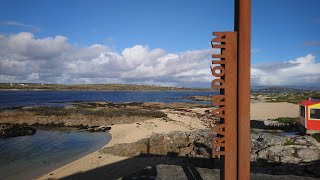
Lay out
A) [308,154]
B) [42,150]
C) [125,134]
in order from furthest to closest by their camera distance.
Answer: [125,134]
[42,150]
[308,154]

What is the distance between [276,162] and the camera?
13.8 meters

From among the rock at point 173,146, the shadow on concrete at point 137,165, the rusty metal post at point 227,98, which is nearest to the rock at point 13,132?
the rock at point 173,146

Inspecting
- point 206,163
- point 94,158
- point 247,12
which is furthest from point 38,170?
point 247,12

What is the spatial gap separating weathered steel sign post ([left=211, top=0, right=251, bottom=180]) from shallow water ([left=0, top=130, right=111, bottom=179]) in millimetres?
13330

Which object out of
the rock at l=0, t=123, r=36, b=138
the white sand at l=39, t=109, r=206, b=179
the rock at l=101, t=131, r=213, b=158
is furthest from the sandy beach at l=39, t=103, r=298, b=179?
the rock at l=0, t=123, r=36, b=138

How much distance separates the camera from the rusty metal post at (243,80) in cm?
546

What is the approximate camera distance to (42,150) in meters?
21.8

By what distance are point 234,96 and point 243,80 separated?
0.35 m

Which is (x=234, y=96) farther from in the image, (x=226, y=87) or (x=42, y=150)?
(x=42, y=150)

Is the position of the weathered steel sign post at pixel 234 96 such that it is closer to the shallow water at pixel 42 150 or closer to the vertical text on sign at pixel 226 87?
the vertical text on sign at pixel 226 87

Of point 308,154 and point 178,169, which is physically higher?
point 178,169

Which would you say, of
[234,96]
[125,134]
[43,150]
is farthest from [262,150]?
[43,150]

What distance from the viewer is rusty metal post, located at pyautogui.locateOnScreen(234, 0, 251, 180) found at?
17.9 ft

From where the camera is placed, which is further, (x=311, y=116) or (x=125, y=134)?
(x=125, y=134)
